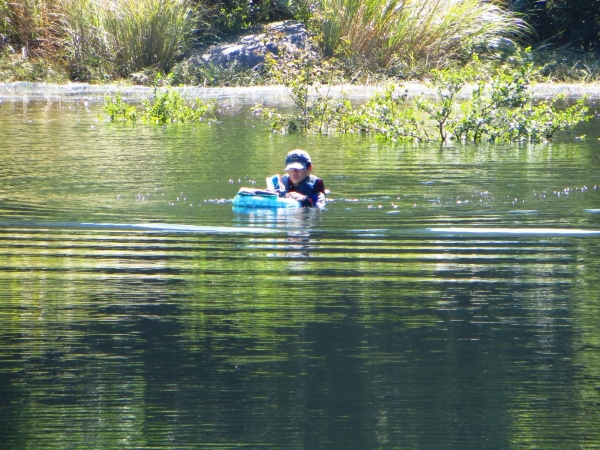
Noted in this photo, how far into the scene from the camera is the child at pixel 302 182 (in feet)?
39.3

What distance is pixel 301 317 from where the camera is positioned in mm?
6750

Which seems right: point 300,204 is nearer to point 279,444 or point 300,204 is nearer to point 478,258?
point 478,258

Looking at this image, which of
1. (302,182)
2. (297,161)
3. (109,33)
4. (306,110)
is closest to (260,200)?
(297,161)

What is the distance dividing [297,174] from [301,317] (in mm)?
5502

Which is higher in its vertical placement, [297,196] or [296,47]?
[296,47]

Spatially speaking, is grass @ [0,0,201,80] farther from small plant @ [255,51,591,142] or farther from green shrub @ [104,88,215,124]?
small plant @ [255,51,591,142]

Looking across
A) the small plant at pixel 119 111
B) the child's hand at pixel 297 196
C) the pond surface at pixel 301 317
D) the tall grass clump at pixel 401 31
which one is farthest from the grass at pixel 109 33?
the child's hand at pixel 297 196

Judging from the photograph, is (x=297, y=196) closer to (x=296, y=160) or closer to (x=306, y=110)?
(x=296, y=160)

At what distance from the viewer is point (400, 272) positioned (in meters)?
8.17

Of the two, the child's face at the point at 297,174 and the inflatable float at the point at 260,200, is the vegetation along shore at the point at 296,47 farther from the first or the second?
the inflatable float at the point at 260,200

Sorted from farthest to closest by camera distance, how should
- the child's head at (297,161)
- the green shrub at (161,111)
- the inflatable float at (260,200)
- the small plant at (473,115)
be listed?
the green shrub at (161,111) < the small plant at (473,115) < the child's head at (297,161) < the inflatable float at (260,200)

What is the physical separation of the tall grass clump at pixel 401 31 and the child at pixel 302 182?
15434 millimetres

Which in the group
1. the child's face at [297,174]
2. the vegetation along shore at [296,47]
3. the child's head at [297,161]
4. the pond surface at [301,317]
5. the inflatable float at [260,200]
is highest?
the vegetation along shore at [296,47]

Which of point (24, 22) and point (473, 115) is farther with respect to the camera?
point (24, 22)
